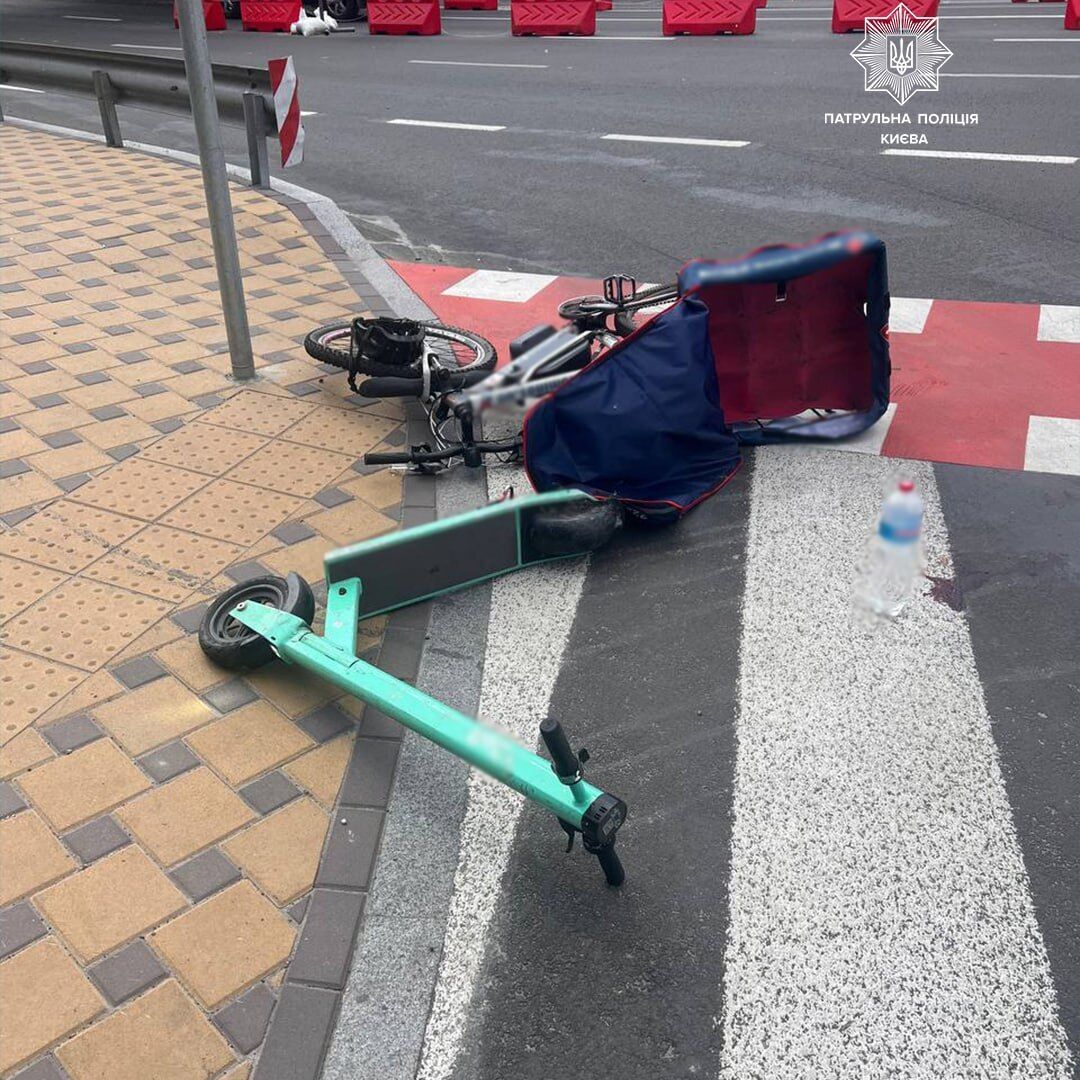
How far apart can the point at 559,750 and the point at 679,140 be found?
671 cm

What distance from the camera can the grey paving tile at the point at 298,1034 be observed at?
8.27 ft

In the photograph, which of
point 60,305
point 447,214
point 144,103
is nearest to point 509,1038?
point 60,305

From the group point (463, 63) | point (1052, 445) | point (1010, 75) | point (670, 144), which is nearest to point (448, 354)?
point (1052, 445)

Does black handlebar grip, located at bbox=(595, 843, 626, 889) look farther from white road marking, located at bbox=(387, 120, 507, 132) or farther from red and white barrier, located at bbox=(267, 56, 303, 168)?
white road marking, located at bbox=(387, 120, 507, 132)

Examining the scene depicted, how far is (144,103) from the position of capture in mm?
10898

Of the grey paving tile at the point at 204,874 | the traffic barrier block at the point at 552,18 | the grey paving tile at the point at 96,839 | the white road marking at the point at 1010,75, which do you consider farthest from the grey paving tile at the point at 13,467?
the traffic barrier block at the point at 552,18

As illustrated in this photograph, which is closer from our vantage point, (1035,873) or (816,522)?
(1035,873)

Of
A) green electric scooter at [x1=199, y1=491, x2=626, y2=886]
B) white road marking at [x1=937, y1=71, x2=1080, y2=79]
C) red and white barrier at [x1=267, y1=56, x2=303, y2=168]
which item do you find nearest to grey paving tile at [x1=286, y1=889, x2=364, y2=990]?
green electric scooter at [x1=199, y1=491, x2=626, y2=886]

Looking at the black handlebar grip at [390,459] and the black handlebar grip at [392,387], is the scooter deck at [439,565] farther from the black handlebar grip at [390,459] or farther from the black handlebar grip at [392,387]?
the black handlebar grip at [392,387]

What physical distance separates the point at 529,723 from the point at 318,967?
Answer: 1.05 m

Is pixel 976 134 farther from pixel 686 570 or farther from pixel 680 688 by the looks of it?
pixel 680 688

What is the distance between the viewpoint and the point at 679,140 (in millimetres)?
8219

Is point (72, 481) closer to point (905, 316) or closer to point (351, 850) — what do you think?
point (351, 850)

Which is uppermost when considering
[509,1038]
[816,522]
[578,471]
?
[578,471]
